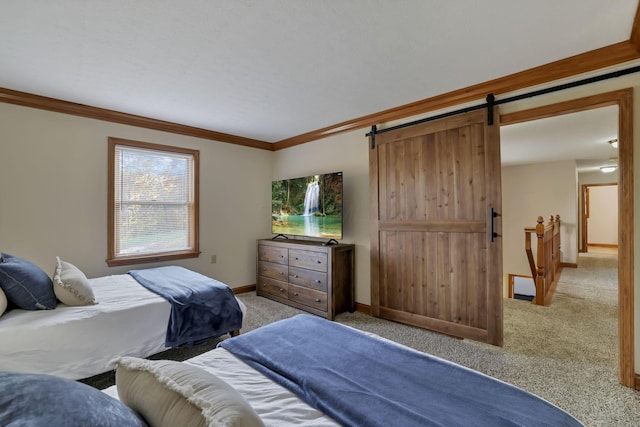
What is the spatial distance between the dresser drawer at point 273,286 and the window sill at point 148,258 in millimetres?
984

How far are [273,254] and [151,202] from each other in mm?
1700

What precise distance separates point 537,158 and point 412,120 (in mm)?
4595

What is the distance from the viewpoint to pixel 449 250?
2.98 meters

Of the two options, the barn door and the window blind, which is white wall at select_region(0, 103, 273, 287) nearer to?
the window blind

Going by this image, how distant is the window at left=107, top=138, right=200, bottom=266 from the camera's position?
11.5 feet

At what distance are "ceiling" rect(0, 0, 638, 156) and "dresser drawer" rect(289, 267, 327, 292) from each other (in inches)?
78.5

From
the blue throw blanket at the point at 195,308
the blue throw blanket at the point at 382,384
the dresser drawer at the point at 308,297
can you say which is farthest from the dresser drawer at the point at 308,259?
the blue throw blanket at the point at 382,384

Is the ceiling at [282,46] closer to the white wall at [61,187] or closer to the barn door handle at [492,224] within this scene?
the white wall at [61,187]

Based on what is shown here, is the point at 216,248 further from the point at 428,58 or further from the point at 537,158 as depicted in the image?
the point at 537,158

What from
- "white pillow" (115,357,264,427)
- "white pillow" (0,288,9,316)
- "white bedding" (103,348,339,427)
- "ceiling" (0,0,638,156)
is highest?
"ceiling" (0,0,638,156)

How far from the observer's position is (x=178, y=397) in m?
0.80

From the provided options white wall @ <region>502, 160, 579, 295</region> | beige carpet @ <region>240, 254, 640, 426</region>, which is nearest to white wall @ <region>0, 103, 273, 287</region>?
beige carpet @ <region>240, 254, 640, 426</region>

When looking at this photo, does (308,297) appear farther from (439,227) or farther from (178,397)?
(178,397)

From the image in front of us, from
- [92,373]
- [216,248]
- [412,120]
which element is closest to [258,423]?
[92,373]
